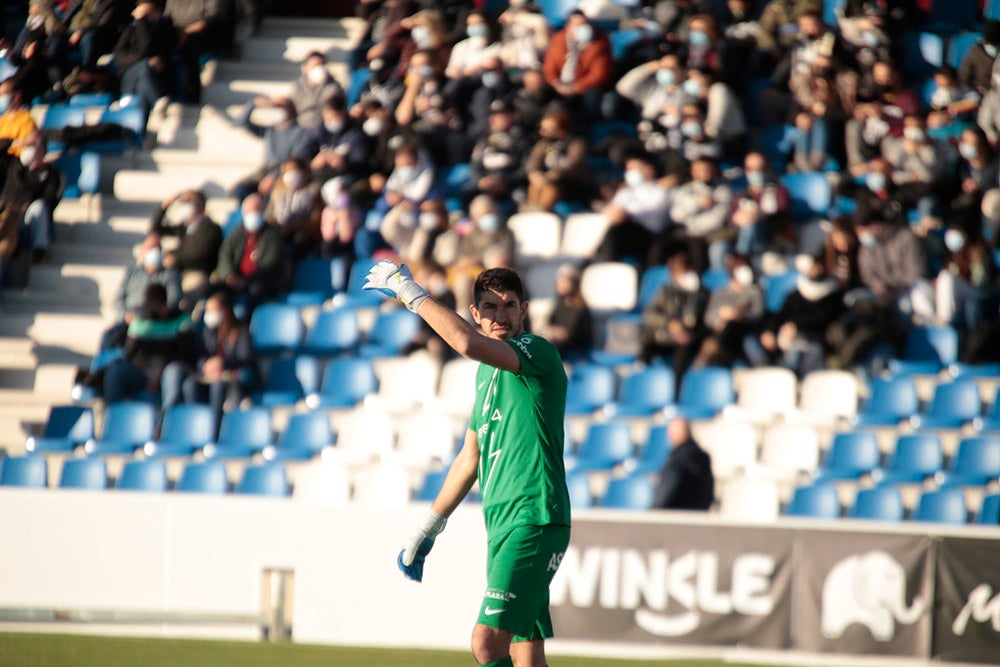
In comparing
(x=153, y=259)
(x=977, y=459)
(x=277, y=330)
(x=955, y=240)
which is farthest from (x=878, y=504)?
(x=153, y=259)

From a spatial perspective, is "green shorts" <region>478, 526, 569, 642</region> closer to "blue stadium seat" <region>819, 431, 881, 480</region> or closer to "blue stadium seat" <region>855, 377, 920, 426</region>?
"blue stadium seat" <region>819, 431, 881, 480</region>

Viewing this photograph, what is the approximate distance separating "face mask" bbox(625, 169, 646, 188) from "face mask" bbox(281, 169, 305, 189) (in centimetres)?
341

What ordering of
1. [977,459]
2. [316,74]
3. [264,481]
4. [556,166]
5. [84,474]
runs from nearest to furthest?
1. [977,459]
2. [264,481]
3. [84,474]
4. [556,166]
5. [316,74]

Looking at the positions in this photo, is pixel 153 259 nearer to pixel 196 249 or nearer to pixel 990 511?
pixel 196 249

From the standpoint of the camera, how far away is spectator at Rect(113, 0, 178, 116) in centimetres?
1678

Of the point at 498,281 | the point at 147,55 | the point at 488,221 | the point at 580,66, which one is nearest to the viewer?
the point at 498,281

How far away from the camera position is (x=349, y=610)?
10297 millimetres

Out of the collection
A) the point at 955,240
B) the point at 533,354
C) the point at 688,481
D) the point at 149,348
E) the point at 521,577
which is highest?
the point at 955,240

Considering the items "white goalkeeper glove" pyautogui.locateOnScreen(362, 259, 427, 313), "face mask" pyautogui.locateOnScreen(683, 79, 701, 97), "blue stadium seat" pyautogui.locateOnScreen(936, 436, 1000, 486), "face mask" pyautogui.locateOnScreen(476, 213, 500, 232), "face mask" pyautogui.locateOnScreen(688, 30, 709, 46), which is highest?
"face mask" pyautogui.locateOnScreen(688, 30, 709, 46)

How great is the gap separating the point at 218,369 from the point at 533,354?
876 centimetres

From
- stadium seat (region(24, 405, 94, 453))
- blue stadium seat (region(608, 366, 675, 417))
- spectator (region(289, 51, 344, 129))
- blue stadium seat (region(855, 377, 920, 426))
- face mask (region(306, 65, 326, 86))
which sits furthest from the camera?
face mask (region(306, 65, 326, 86))

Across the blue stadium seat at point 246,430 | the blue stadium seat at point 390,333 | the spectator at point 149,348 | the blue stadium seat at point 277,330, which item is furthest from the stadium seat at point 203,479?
the blue stadium seat at point 390,333

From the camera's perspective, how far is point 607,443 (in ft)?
40.8

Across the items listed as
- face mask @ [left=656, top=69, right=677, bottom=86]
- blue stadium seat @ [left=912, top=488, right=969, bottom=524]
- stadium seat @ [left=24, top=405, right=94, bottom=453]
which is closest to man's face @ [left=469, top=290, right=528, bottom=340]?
blue stadium seat @ [left=912, top=488, right=969, bottom=524]
